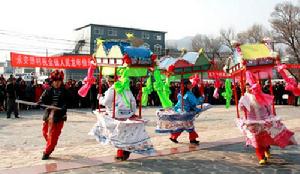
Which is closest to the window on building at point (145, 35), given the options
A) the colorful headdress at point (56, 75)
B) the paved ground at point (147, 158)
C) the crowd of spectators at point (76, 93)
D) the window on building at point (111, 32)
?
the window on building at point (111, 32)

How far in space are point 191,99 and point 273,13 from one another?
39934 mm

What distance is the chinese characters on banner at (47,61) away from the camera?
18406 mm

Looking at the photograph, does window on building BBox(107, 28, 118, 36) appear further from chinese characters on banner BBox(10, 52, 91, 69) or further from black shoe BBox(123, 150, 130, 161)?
black shoe BBox(123, 150, 130, 161)

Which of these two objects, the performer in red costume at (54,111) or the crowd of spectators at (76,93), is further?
the crowd of spectators at (76,93)

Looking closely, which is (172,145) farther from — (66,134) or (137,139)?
(66,134)

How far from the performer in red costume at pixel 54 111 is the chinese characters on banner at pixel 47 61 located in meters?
11.8

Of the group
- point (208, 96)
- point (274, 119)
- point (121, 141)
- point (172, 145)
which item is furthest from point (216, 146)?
point (208, 96)

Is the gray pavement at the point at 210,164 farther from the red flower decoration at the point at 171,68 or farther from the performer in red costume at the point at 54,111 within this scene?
the red flower decoration at the point at 171,68

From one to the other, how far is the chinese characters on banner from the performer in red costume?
38.7ft

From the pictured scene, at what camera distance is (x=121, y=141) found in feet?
22.7

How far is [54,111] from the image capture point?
286 inches

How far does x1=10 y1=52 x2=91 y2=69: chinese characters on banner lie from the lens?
60.4 ft

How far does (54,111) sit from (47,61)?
12946 millimetres

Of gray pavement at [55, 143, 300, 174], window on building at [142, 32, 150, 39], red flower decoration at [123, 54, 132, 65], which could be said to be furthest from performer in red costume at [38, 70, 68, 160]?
window on building at [142, 32, 150, 39]
